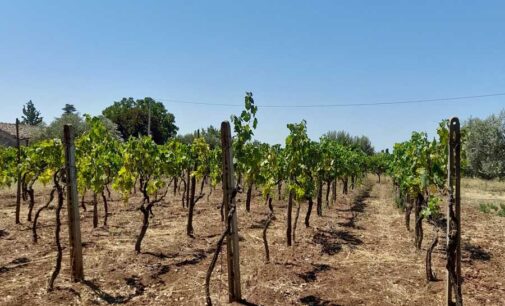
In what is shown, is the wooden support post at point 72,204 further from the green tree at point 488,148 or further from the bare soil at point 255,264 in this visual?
the green tree at point 488,148

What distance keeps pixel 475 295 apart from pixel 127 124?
54.5 m

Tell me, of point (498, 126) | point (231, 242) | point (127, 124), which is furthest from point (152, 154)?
point (127, 124)

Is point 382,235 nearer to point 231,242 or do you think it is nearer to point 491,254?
point 491,254

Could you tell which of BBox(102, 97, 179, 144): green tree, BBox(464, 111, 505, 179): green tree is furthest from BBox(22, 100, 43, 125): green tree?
BBox(464, 111, 505, 179): green tree

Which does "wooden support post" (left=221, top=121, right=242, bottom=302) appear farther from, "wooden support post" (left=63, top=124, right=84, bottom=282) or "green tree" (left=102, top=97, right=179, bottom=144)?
"green tree" (left=102, top=97, right=179, bottom=144)

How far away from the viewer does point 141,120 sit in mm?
56750

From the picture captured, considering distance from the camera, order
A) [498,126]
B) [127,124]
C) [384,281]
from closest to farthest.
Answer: [384,281] < [498,126] < [127,124]

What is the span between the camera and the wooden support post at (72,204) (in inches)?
279

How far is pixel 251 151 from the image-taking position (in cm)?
788

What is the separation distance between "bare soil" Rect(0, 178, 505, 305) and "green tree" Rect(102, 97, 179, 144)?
4202cm

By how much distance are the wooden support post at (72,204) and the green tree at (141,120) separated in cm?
4623

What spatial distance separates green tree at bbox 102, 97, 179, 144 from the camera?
186 ft

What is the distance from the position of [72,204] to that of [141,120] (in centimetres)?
5144

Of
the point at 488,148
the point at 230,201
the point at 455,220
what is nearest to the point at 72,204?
the point at 230,201
